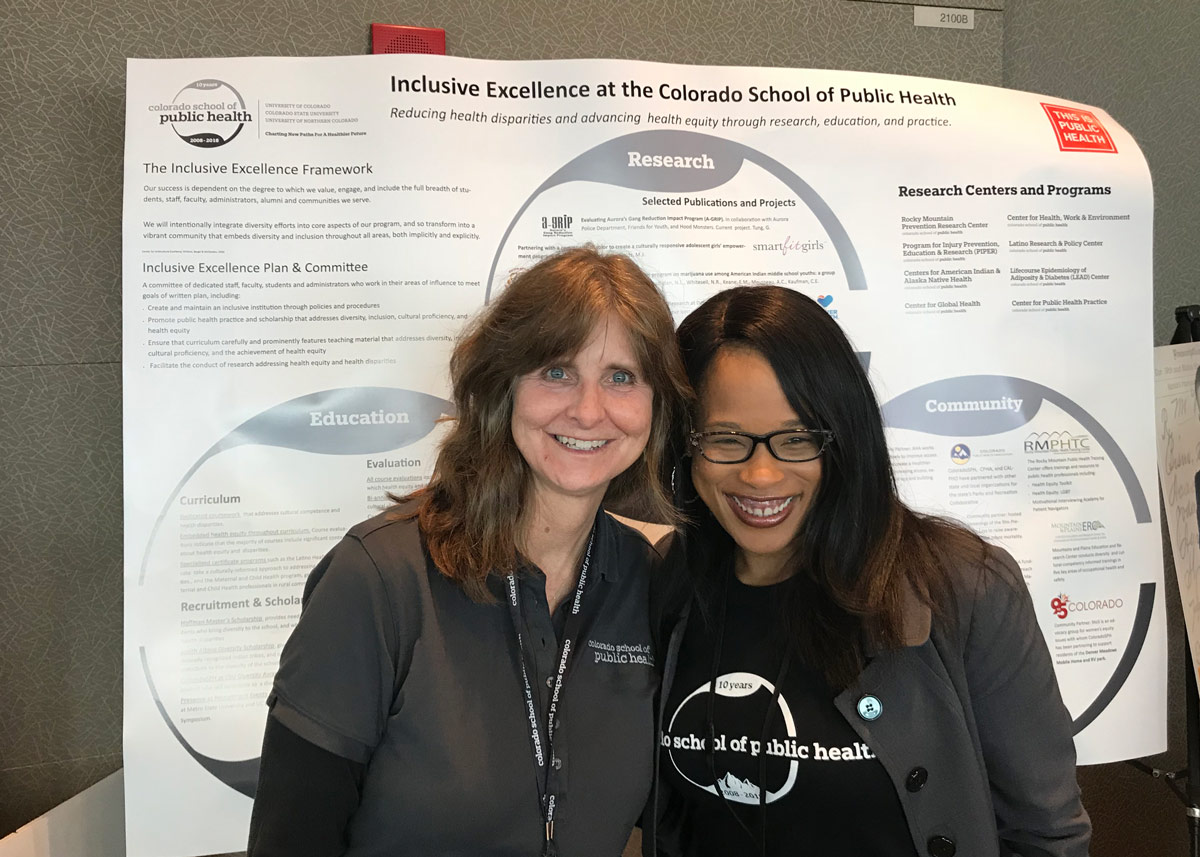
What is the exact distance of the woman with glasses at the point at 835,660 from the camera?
1.23 m

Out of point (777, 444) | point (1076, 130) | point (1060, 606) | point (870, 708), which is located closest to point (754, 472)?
point (777, 444)

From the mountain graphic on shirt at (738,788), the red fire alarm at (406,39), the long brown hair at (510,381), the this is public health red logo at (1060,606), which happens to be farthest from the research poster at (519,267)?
the mountain graphic on shirt at (738,788)

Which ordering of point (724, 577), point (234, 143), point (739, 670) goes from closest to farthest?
point (739, 670), point (724, 577), point (234, 143)

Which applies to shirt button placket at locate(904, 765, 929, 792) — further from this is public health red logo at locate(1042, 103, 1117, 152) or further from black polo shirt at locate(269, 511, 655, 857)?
this is public health red logo at locate(1042, 103, 1117, 152)

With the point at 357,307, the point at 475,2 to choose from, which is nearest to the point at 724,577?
the point at 357,307

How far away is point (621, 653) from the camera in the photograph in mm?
1359

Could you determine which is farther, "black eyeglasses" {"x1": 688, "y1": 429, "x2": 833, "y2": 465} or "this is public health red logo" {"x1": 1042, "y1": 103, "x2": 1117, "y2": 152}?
→ "this is public health red logo" {"x1": 1042, "y1": 103, "x2": 1117, "y2": 152}

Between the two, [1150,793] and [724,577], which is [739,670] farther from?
[1150,793]

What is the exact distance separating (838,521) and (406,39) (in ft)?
5.32

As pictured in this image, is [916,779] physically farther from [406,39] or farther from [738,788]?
[406,39]

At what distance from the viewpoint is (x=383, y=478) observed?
196 cm

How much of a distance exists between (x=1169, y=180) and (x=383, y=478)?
269 centimetres

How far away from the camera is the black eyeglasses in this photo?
1297 millimetres

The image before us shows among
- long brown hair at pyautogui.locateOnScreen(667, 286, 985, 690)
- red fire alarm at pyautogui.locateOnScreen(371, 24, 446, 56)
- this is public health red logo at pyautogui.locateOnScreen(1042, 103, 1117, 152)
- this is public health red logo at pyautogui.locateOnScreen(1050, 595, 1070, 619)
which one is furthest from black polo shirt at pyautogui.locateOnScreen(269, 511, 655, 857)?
this is public health red logo at pyautogui.locateOnScreen(1042, 103, 1117, 152)
